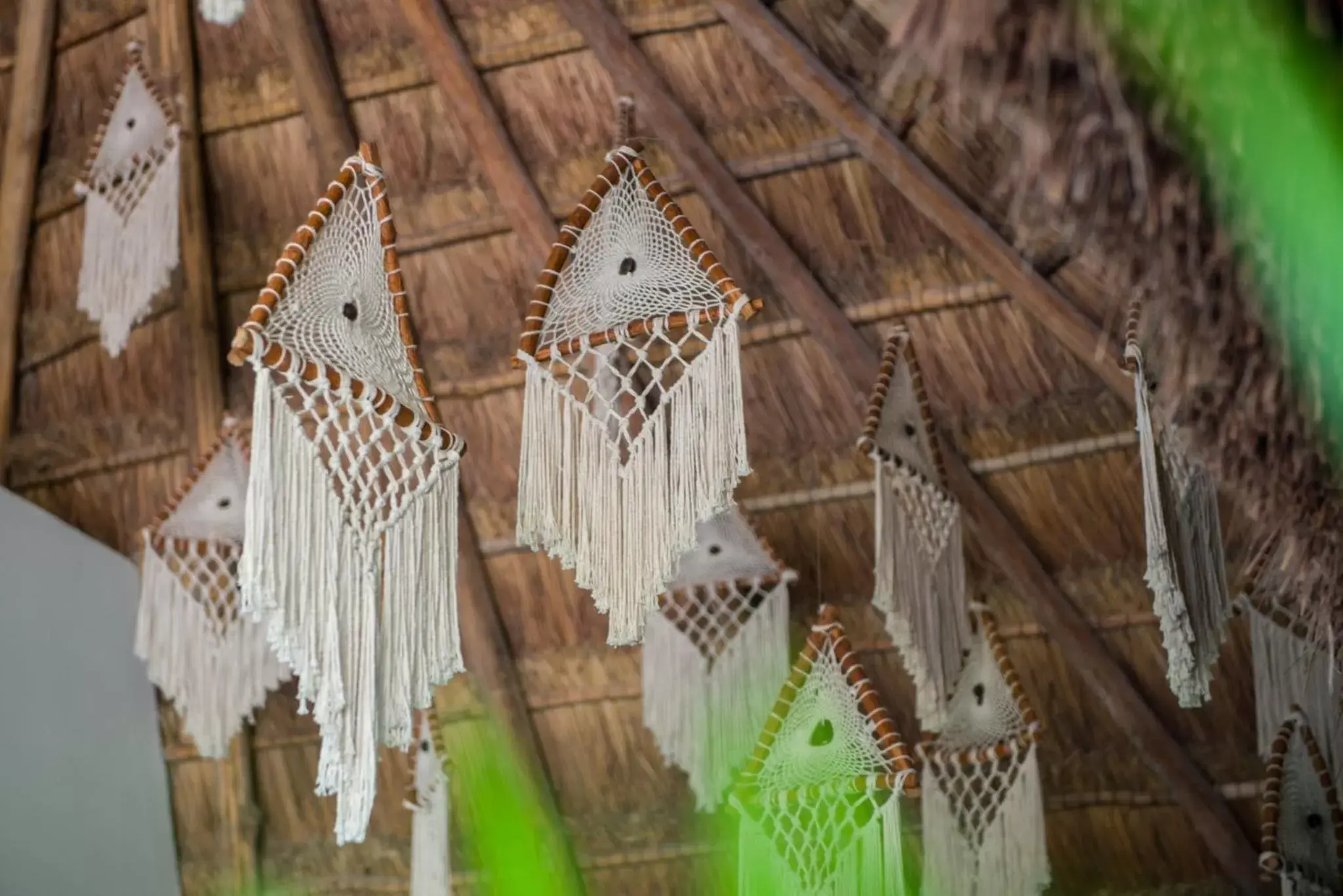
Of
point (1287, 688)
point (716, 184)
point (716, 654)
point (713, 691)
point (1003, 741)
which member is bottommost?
point (1003, 741)

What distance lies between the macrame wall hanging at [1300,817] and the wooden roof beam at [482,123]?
259cm

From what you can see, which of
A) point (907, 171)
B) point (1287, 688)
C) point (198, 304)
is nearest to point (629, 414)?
point (907, 171)

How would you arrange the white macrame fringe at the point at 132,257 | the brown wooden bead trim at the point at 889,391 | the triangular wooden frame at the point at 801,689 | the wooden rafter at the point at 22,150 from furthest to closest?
1. the wooden rafter at the point at 22,150
2. the white macrame fringe at the point at 132,257
3. the brown wooden bead trim at the point at 889,391
4. the triangular wooden frame at the point at 801,689

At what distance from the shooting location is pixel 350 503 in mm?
3836

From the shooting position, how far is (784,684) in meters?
5.10

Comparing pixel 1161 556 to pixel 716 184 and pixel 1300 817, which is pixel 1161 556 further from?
pixel 716 184

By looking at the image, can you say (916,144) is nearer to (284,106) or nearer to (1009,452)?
(1009,452)

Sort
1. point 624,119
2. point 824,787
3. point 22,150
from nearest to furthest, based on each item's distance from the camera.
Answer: point 824,787 → point 624,119 → point 22,150

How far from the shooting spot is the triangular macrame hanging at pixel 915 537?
15.8ft

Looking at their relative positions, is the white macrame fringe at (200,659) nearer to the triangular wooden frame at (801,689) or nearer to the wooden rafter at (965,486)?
the triangular wooden frame at (801,689)

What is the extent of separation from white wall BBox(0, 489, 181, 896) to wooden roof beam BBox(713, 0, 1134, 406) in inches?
121

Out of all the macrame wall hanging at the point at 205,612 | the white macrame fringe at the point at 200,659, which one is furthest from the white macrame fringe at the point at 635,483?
the white macrame fringe at the point at 200,659

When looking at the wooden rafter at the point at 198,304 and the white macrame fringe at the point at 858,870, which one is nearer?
the white macrame fringe at the point at 858,870

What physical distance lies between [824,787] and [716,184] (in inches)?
74.7
